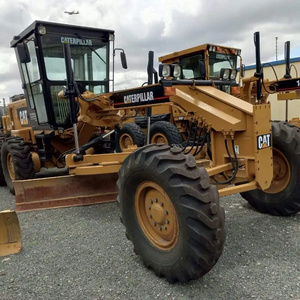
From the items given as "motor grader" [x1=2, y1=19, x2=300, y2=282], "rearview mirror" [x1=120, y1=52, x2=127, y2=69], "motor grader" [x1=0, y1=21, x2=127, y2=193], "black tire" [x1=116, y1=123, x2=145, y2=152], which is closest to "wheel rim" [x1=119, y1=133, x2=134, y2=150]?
"black tire" [x1=116, y1=123, x2=145, y2=152]

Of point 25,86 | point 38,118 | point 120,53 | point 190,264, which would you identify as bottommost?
point 190,264

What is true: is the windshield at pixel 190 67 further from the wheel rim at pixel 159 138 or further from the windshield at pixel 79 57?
the windshield at pixel 79 57

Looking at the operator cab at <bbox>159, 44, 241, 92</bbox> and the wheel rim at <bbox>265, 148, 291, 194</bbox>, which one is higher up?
the operator cab at <bbox>159, 44, 241, 92</bbox>

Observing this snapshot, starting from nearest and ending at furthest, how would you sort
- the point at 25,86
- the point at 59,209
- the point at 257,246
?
the point at 257,246
the point at 59,209
the point at 25,86

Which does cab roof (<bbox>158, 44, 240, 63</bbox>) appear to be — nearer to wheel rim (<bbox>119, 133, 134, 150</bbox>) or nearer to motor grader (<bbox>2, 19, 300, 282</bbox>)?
wheel rim (<bbox>119, 133, 134, 150</bbox>)

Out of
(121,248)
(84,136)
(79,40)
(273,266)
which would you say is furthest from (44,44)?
(273,266)

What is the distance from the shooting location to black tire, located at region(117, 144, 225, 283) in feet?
8.25

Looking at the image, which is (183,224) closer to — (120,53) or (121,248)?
(121,248)

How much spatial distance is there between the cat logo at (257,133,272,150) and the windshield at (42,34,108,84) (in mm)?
3885

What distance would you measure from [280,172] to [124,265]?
7.38 ft

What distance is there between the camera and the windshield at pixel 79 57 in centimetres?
572

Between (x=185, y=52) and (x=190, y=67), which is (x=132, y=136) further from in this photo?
(x=185, y=52)

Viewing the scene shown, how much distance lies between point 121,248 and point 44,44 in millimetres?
3890

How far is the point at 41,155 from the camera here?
621 cm
